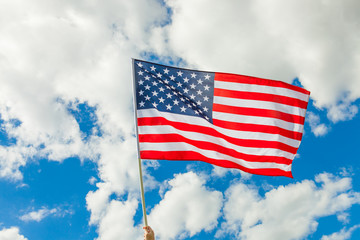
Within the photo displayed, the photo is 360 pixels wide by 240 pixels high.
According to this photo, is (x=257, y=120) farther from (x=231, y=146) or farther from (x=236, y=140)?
(x=231, y=146)

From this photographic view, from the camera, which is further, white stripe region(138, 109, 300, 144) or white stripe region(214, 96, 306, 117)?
white stripe region(214, 96, 306, 117)

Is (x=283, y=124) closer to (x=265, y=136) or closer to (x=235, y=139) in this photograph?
(x=265, y=136)

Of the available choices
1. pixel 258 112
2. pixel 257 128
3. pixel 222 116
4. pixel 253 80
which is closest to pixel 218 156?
pixel 222 116

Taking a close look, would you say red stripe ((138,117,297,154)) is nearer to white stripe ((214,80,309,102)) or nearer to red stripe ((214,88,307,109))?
red stripe ((214,88,307,109))

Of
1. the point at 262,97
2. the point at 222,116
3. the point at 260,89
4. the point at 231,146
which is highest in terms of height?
the point at 260,89

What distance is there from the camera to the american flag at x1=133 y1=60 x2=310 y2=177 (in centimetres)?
1585

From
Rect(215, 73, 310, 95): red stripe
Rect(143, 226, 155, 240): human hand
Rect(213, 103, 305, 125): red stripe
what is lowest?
Rect(143, 226, 155, 240): human hand

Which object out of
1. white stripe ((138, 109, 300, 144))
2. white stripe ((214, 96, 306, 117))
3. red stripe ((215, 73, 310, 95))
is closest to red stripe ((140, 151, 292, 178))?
white stripe ((138, 109, 300, 144))

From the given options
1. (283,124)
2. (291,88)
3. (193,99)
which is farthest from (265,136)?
(193,99)

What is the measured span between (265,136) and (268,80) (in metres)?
3.26

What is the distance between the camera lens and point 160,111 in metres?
16.1

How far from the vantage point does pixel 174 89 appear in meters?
16.7

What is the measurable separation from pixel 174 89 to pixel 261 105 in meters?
5.02

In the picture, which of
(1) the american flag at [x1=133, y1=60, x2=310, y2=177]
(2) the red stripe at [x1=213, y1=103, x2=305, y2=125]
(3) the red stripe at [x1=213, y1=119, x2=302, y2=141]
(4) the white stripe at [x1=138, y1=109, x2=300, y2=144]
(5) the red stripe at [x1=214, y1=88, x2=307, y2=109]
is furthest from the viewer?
(5) the red stripe at [x1=214, y1=88, x2=307, y2=109]
